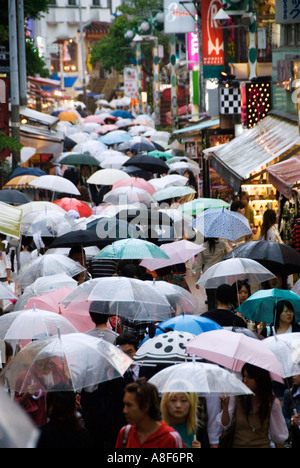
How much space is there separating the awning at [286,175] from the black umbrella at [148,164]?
8.74 metres

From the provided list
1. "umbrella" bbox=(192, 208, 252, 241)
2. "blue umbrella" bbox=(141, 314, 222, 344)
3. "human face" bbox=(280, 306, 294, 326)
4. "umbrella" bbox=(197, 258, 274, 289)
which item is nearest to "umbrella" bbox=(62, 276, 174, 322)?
"blue umbrella" bbox=(141, 314, 222, 344)

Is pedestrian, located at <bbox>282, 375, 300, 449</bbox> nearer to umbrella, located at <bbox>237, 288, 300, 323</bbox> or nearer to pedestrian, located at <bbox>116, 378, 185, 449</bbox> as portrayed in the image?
umbrella, located at <bbox>237, 288, 300, 323</bbox>

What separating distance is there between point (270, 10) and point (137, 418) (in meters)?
19.9

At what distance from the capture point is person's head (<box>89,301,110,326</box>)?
777 centimetres

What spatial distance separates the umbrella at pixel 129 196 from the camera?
52.5 feet

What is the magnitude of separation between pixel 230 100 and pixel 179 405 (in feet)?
61.7

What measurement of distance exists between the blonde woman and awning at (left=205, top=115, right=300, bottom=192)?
9.73 m

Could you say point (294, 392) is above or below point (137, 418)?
below

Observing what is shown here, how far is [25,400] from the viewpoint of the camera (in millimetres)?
6508

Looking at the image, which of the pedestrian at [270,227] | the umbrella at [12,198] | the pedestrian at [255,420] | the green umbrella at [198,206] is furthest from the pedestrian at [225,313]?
the umbrella at [12,198]

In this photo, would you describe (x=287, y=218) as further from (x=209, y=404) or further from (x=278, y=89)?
(x=209, y=404)

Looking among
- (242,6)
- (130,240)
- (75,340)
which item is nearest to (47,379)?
(75,340)

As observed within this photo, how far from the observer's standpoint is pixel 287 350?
6621 mm

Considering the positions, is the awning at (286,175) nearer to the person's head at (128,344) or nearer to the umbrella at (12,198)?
the umbrella at (12,198)
